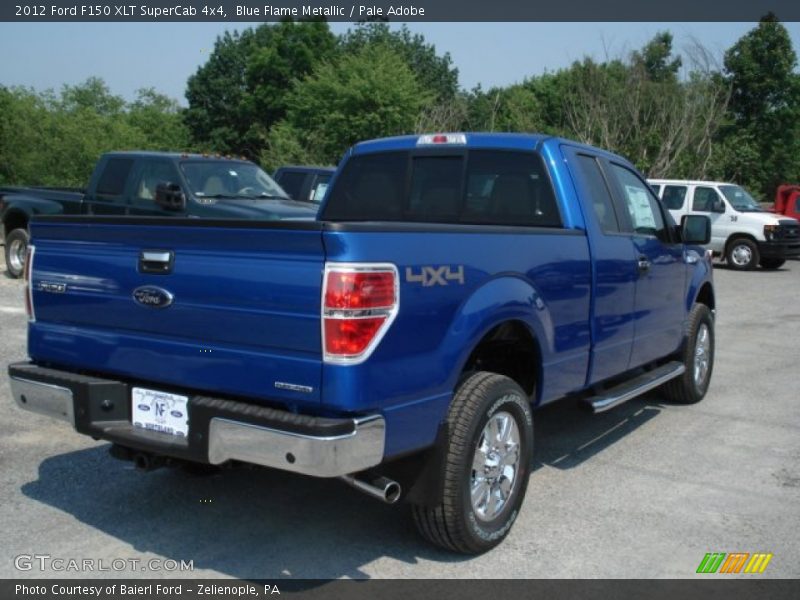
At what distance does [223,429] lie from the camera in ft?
11.1

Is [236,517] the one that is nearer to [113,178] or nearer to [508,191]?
[508,191]

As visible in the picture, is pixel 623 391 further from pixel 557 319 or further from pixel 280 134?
pixel 280 134

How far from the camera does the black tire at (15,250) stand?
13.5 meters

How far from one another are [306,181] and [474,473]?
38.5 ft

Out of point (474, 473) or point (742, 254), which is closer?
point (474, 473)

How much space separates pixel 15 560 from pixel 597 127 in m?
29.7

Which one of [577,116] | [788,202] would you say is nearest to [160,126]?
[577,116]

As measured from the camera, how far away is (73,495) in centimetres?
465

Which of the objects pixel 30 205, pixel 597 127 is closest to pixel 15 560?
pixel 30 205

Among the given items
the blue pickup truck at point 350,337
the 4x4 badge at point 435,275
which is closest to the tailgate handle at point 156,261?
the blue pickup truck at point 350,337

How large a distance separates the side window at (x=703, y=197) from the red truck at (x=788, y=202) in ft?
13.5

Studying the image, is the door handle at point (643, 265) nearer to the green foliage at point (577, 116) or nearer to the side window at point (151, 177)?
the side window at point (151, 177)

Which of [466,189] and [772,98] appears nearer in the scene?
[466,189]

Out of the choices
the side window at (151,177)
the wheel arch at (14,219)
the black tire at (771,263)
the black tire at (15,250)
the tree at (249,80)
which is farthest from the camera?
the tree at (249,80)
